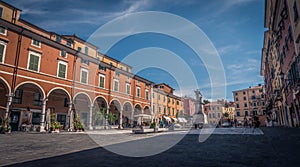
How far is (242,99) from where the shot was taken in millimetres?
73312

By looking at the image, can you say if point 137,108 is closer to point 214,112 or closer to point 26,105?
point 26,105

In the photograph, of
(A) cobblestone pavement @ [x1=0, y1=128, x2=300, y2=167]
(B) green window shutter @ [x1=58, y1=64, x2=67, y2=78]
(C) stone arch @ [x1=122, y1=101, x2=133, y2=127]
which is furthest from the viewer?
(C) stone arch @ [x1=122, y1=101, x2=133, y2=127]

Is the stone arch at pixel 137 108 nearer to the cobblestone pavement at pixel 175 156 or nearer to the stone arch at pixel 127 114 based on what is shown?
the stone arch at pixel 127 114

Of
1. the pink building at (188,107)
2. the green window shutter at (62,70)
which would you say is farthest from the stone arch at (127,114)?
the pink building at (188,107)

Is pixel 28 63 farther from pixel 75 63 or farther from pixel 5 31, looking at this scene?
pixel 75 63

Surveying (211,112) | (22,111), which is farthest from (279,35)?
(211,112)

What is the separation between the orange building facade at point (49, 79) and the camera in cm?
1844

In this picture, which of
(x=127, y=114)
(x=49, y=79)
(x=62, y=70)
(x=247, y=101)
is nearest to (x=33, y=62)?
(x=49, y=79)

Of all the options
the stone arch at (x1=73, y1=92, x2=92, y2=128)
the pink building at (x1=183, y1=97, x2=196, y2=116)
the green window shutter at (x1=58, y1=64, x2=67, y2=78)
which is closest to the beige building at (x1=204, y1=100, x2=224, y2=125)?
the pink building at (x1=183, y1=97, x2=196, y2=116)

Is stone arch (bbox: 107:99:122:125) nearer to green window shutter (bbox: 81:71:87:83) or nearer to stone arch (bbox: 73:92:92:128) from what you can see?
stone arch (bbox: 73:92:92:128)

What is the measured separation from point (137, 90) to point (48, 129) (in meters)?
19.5

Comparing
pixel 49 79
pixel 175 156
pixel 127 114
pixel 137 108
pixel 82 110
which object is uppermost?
pixel 49 79

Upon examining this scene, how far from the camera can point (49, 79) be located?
21.4 metres

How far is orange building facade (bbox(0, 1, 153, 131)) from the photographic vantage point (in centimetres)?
1844
